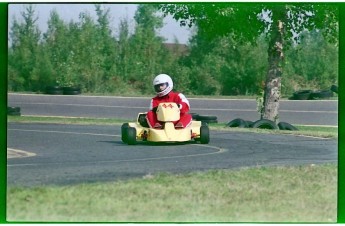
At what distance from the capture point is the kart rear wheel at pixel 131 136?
1560 centimetres

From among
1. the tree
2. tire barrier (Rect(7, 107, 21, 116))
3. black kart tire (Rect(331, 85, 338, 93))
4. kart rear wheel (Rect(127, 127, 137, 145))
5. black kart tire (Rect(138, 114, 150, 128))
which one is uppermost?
the tree

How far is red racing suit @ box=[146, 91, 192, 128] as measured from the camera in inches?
611

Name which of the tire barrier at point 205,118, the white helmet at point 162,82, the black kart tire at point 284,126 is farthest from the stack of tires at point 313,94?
the white helmet at point 162,82

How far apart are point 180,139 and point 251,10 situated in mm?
2541

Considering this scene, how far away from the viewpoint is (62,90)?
16828mm

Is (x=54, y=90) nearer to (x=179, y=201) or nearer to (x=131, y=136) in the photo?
(x=131, y=136)


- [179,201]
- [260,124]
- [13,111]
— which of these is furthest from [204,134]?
[179,201]

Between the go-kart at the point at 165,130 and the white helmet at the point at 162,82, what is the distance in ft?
0.69

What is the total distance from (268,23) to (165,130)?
3120 millimetres

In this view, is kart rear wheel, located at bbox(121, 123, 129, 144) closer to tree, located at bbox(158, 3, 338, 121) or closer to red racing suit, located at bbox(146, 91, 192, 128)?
red racing suit, located at bbox(146, 91, 192, 128)

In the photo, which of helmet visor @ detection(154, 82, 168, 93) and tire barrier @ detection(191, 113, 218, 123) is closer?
helmet visor @ detection(154, 82, 168, 93)

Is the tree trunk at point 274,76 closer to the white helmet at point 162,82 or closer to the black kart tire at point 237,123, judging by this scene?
the black kart tire at point 237,123

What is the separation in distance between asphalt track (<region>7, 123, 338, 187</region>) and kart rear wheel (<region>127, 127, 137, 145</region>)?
0.16m

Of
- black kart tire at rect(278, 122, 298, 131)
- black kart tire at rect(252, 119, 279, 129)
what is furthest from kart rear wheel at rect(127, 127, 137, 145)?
black kart tire at rect(278, 122, 298, 131)
